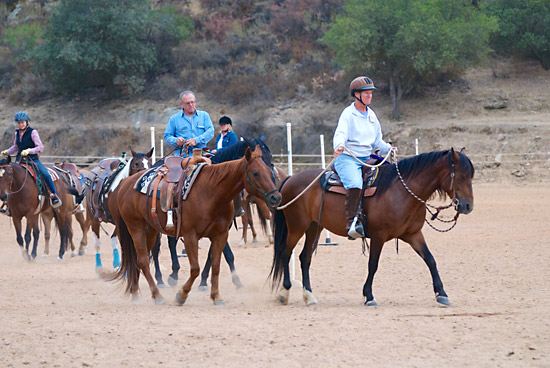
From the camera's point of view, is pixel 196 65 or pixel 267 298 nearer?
pixel 267 298

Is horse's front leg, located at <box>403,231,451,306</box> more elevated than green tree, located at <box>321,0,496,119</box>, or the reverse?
green tree, located at <box>321,0,496,119</box>

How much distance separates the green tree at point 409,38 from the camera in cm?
3319

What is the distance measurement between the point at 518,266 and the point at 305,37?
113 ft

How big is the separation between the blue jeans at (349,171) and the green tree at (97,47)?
33192 mm

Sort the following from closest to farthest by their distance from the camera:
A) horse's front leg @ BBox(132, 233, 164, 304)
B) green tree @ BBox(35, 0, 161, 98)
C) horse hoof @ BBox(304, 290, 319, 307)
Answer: horse hoof @ BBox(304, 290, 319, 307), horse's front leg @ BBox(132, 233, 164, 304), green tree @ BBox(35, 0, 161, 98)

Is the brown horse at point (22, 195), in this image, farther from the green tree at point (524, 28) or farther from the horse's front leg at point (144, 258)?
the green tree at point (524, 28)

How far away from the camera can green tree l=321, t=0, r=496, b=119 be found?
33188 millimetres

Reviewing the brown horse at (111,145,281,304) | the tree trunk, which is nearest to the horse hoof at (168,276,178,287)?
the brown horse at (111,145,281,304)

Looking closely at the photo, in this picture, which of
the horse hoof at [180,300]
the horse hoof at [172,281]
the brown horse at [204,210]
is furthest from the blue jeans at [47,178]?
the horse hoof at [180,300]

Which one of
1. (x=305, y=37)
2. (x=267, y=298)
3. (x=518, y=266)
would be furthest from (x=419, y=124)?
(x=267, y=298)

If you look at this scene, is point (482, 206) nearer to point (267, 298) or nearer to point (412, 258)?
point (412, 258)

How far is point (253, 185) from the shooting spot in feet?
26.6

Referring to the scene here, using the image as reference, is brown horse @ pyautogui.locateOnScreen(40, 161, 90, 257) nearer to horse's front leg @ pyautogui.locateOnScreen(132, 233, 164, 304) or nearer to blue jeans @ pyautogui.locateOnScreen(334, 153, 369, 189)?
horse's front leg @ pyautogui.locateOnScreen(132, 233, 164, 304)

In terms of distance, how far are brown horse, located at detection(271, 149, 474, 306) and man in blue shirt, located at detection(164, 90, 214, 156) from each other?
1783 mm
